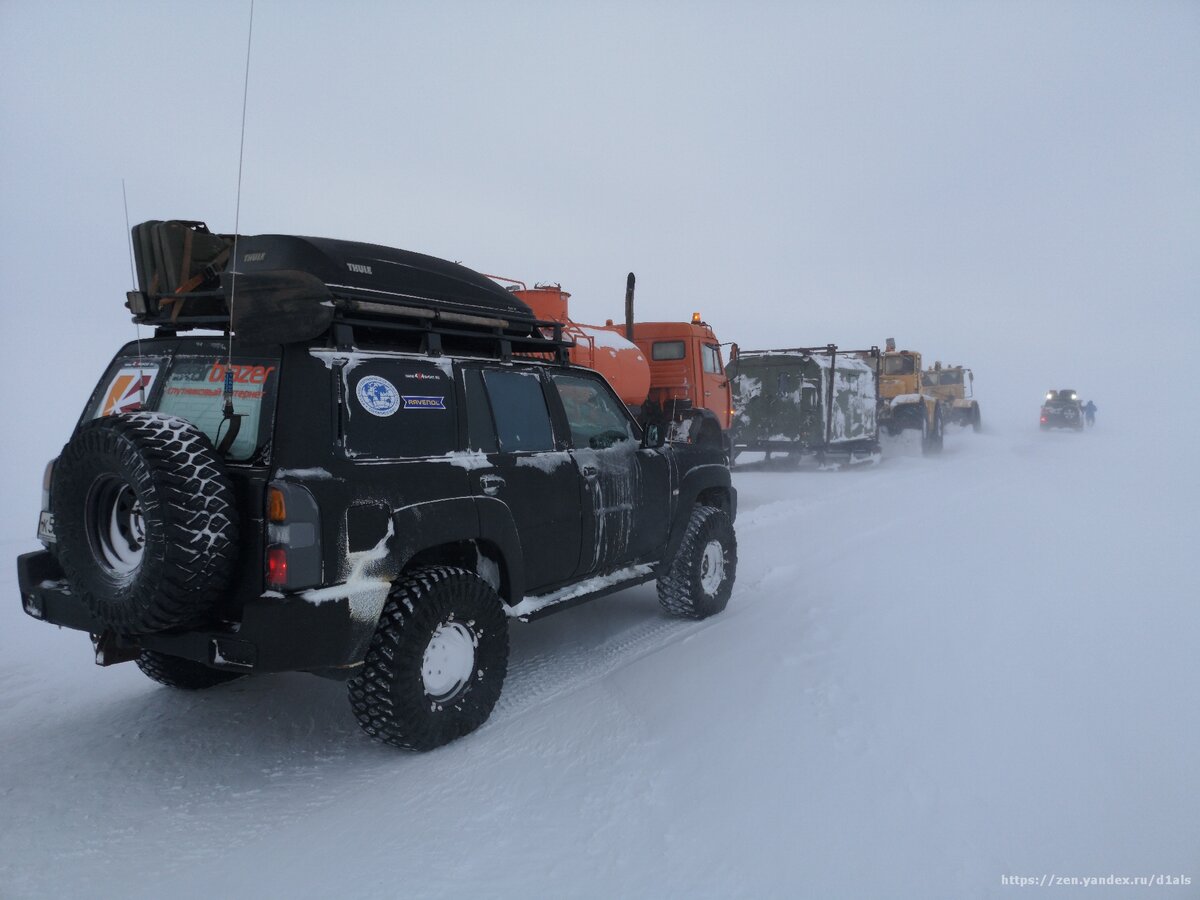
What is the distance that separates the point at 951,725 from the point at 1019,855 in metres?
0.96

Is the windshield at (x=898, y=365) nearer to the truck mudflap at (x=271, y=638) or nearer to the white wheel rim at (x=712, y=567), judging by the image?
the white wheel rim at (x=712, y=567)

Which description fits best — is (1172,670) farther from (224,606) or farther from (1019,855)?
(224,606)

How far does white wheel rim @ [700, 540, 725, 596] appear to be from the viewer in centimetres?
564

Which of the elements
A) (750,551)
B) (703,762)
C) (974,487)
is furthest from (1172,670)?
(974,487)

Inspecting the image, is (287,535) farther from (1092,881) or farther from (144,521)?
(1092,881)

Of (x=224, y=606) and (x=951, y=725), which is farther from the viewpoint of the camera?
(x=951, y=725)

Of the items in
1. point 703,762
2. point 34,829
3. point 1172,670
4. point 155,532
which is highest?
point 155,532

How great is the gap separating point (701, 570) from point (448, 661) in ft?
7.97

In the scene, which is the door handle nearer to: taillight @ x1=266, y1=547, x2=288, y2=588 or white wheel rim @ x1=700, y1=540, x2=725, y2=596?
taillight @ x1=266, y1=547, x2=288, y2=588


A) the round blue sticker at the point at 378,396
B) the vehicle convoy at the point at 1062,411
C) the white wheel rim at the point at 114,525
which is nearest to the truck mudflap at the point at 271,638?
the white wheel rim at the point at 114,525

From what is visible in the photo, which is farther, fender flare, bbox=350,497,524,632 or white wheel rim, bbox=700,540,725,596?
white wheel rim, bbox=700,540,725,596

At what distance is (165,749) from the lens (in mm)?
3576

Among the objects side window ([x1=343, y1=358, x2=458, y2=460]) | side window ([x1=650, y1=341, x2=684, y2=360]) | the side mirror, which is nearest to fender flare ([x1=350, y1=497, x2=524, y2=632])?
side window ([x1=343, y1=358, x2=458, y2=460])

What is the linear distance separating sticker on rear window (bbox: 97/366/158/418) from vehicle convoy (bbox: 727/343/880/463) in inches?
557
